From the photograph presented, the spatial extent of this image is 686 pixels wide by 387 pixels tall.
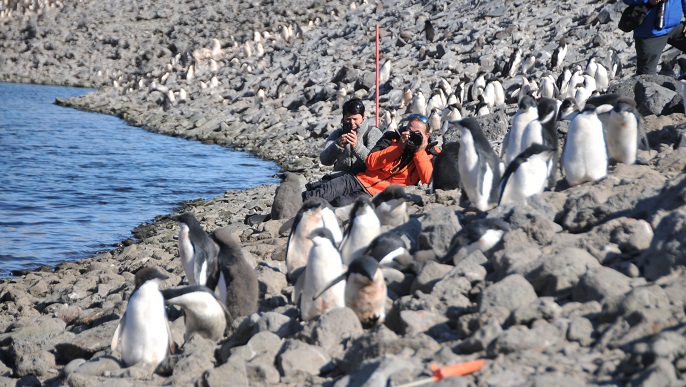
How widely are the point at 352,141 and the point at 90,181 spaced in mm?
9858

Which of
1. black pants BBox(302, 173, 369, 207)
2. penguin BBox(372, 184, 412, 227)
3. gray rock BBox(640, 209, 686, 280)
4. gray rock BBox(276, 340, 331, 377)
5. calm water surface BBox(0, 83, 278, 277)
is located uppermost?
gray rock BBox(640, 209, 686, 280)

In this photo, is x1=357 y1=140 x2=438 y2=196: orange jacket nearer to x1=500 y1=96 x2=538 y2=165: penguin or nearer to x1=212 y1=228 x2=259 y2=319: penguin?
x1=500 y1=96 x2=538 y2=165: penguin

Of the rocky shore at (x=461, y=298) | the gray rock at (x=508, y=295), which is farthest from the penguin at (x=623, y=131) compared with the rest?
the gray rock at (x=508, y=295)

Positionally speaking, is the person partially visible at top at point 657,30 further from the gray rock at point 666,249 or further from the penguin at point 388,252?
the gray rock at point 666,249

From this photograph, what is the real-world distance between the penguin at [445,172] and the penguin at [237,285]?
271 centimetres

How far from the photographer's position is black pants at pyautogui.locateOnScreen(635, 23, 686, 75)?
9.33 m

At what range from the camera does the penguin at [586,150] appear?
19.5ft

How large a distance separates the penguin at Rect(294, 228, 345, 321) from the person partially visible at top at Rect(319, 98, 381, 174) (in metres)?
A: 2.71

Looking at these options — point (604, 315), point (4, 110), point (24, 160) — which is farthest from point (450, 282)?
point (4, 110)

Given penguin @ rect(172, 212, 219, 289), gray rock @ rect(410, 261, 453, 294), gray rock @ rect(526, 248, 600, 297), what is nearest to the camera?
gray rock @ rect(526, 248, 600, 297)

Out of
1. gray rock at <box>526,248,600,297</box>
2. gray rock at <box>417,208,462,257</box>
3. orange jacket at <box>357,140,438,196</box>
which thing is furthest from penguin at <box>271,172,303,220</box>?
gray rock at <box>526,248,600,297</box>

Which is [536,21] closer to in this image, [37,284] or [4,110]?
[37,284]

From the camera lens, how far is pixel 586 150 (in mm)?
5965

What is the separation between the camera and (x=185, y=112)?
25.0 metres
